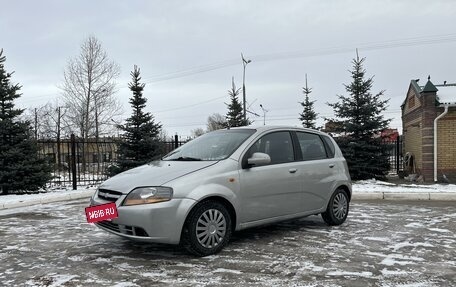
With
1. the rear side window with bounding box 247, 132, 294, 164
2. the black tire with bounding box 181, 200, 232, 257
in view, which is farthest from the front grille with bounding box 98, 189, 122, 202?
the rear side window with bounding box 247, 132, 294, 164

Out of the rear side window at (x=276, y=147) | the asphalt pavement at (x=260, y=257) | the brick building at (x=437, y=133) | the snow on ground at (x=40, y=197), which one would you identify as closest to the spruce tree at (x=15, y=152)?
the snow on ground at (x=40, y=197)

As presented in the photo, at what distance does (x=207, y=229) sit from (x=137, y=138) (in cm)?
968

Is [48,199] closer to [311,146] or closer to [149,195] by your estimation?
[149,195]

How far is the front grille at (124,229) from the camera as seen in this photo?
4.59m

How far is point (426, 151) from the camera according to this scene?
13.2 metres

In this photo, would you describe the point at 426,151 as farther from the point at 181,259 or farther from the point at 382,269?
the point at 181,259

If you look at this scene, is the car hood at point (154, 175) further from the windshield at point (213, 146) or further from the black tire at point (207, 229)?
the black tire at point (207, 229)

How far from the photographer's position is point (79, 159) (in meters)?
16.7

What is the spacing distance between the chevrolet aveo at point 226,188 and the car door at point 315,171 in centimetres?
1

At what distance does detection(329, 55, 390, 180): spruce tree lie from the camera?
13.8m

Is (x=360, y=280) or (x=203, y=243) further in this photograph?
(x=203, y=243)

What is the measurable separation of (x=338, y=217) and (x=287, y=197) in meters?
1.41

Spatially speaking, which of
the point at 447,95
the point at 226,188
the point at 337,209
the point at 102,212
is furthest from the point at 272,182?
the point at 447,95

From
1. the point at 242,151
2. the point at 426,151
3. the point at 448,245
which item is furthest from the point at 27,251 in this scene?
the point at 426,151
